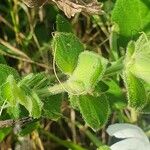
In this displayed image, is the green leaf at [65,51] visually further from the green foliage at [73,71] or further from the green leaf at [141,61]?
the green leaf at [141,61]

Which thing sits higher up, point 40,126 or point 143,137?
point 143,137

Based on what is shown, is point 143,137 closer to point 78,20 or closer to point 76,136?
point 76,136

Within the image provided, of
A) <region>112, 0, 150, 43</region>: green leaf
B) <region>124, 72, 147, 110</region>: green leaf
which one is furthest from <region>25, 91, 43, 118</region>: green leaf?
<region>112, 0, 150, 43</region>: green leaf

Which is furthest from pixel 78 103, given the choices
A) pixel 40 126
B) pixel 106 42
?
pixel 106 42

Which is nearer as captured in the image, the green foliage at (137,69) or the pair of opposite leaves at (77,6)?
the green foliage at (137,69)

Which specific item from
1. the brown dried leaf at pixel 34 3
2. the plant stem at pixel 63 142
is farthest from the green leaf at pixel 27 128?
the brown dried leaf at pixel 34 3

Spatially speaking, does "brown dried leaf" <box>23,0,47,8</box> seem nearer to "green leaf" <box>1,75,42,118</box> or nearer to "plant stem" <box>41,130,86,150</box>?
"green leaf" <box>1,75,42,118</box>

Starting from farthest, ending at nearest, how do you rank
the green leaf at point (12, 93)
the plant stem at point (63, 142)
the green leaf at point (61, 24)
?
the plant stem at point (63, 142) → the green leaf at point (61, 24) → the green leaf at point (12, 93)
